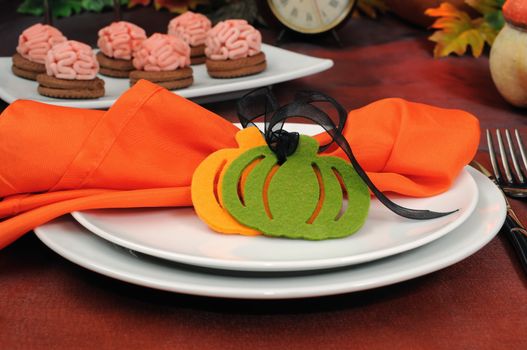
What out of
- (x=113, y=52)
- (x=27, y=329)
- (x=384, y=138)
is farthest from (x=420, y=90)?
(x=27, y=329)

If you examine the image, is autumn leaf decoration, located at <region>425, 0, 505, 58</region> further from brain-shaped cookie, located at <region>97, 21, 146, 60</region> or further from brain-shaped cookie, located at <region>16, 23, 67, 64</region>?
brain-shaped cookie, located at <region>16, 23, 67, 64</region>

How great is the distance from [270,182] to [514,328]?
197 mm

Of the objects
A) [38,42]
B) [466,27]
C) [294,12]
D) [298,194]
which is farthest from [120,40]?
[298,194]

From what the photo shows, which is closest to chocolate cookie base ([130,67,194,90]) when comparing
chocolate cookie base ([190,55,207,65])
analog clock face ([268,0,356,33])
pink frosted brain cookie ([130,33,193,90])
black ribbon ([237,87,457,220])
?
pink frosted brain cookie ([130,33,193,90])

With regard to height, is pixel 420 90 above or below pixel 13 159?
below

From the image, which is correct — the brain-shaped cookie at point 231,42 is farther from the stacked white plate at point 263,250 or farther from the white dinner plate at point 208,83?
the stacked white plate at point 263,250

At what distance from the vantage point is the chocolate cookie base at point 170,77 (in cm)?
115

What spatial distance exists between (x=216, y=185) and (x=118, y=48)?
707 mm

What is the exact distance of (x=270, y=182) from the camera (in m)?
0.59

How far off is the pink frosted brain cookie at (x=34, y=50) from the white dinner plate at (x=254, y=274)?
67cm

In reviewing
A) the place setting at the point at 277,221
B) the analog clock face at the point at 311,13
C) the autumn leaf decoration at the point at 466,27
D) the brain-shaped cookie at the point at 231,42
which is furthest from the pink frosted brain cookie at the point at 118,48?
the place setting at the point at 277,221

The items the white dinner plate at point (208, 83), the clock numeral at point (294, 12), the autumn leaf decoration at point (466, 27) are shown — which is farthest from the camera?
the clock numeral at point (294, 12)

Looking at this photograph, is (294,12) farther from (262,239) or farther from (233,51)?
(262,239)

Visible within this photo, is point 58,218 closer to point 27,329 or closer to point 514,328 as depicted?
point 27,329
